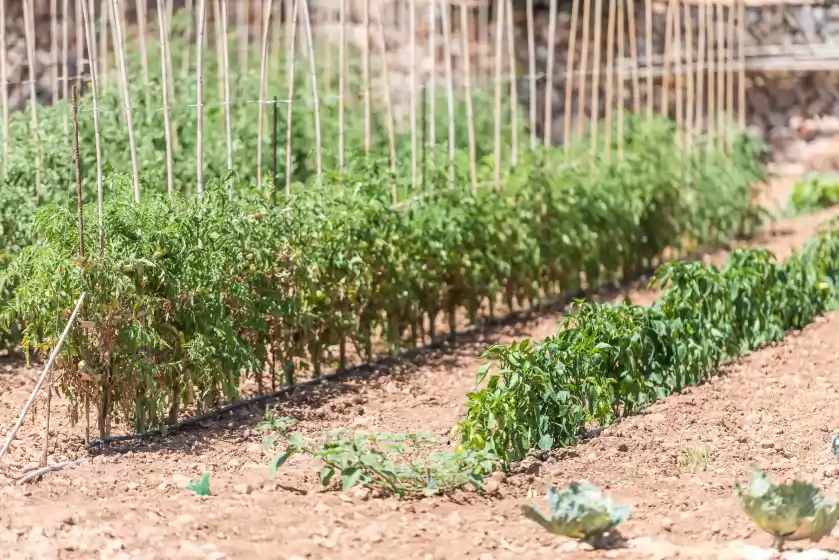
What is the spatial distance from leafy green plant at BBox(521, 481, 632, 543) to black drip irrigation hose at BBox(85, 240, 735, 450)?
120 cm

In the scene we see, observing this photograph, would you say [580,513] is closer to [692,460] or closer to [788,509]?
[788,509]

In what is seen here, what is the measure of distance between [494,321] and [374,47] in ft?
20.2

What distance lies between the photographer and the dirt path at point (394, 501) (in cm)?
444

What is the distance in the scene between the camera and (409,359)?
24.9 feet

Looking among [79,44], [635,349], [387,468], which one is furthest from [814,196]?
[387,468]

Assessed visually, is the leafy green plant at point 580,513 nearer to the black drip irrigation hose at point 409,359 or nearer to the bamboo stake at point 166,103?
the black drip irrigation hose at point 409,359

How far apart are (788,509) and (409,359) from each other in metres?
3.53

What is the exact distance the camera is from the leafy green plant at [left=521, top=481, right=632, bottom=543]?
14.5 ft

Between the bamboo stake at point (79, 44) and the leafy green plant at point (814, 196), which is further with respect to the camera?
the leafy green plant at point (814, 196)

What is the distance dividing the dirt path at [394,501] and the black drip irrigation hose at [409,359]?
9 cm

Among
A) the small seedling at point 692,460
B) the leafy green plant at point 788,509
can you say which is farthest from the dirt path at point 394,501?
the leafy green plant at point 788,509

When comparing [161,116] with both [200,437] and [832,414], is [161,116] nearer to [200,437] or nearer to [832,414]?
[200,437]

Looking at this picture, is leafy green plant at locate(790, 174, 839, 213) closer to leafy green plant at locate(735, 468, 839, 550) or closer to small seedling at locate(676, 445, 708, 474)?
small seedling at locate(676, 445, 708, 474)

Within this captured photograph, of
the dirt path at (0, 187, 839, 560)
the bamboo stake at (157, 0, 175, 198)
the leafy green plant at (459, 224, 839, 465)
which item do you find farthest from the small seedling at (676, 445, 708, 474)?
the bamboo stake at (157, 0, 175, 198)
